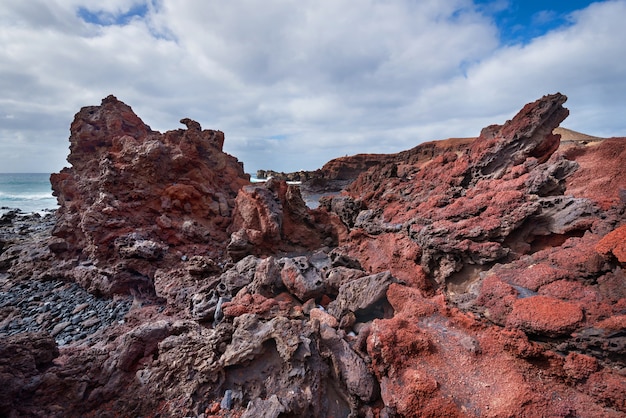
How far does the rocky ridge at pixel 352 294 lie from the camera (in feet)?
8.43

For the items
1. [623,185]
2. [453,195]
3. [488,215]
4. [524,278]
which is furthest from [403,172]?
[524,278]

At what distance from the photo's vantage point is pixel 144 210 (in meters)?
6.99

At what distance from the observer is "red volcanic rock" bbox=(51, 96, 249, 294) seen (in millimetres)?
6195

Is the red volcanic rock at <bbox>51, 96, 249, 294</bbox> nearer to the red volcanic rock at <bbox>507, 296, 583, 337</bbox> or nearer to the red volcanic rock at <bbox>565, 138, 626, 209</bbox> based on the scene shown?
the red volcanic rock at <bbox>507, 296, 583, 337</bbox>

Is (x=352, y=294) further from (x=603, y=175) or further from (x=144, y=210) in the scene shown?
(x=144, y=210)

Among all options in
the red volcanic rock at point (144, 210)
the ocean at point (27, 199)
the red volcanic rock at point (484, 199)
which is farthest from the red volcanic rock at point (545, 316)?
the ocean at point (27, 199)

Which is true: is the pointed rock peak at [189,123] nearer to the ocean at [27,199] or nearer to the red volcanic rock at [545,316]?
the red volcanic rock at [545,316]

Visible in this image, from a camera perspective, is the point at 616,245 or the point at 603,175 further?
the point at 603,175

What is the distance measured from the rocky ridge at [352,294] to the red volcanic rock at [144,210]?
5 centimetres

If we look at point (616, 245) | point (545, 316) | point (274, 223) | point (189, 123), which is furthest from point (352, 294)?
point (189, 123)

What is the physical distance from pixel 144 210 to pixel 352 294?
5.98 meters

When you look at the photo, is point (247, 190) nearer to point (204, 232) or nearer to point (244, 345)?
point (204, 232)

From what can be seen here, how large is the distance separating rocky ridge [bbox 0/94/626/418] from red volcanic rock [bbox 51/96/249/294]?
0.05 m

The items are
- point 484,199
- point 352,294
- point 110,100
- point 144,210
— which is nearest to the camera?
point 352,294
